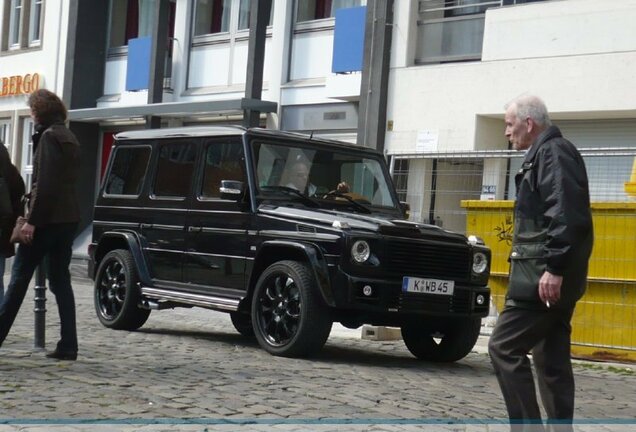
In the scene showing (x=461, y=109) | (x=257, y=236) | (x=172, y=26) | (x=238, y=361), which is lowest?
(x=238, y=361)

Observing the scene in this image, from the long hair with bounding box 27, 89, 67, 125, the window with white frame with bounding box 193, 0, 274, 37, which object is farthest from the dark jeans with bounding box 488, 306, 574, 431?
the window with white frame with bounding box 193, 0, 274, 37

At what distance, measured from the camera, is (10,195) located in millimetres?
11148

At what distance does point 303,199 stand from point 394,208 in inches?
45.6

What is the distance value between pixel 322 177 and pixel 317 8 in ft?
43.1

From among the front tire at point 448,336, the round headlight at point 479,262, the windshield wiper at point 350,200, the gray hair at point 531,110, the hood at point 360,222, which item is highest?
the gray hair at point 531,110

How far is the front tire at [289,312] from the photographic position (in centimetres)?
1037

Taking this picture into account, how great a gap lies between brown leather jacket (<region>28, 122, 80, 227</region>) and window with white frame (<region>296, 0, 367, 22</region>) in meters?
14.9

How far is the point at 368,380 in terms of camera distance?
9.36 metres

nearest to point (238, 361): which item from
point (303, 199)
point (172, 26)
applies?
point (303, 199)

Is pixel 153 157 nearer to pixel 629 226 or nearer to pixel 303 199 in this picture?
pixel 303 199

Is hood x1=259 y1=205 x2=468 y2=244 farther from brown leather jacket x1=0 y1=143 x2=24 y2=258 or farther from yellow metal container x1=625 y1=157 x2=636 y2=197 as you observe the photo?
yellow metal container x1=625 y1=157 x2=636 y2=197

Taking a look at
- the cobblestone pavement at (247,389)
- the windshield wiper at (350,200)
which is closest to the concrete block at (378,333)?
the cobblestone pavement at (247,389)

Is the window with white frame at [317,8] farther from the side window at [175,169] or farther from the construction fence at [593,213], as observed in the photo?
the side window at [175,169]

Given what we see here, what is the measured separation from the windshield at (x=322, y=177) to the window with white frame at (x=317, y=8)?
1177 cm
